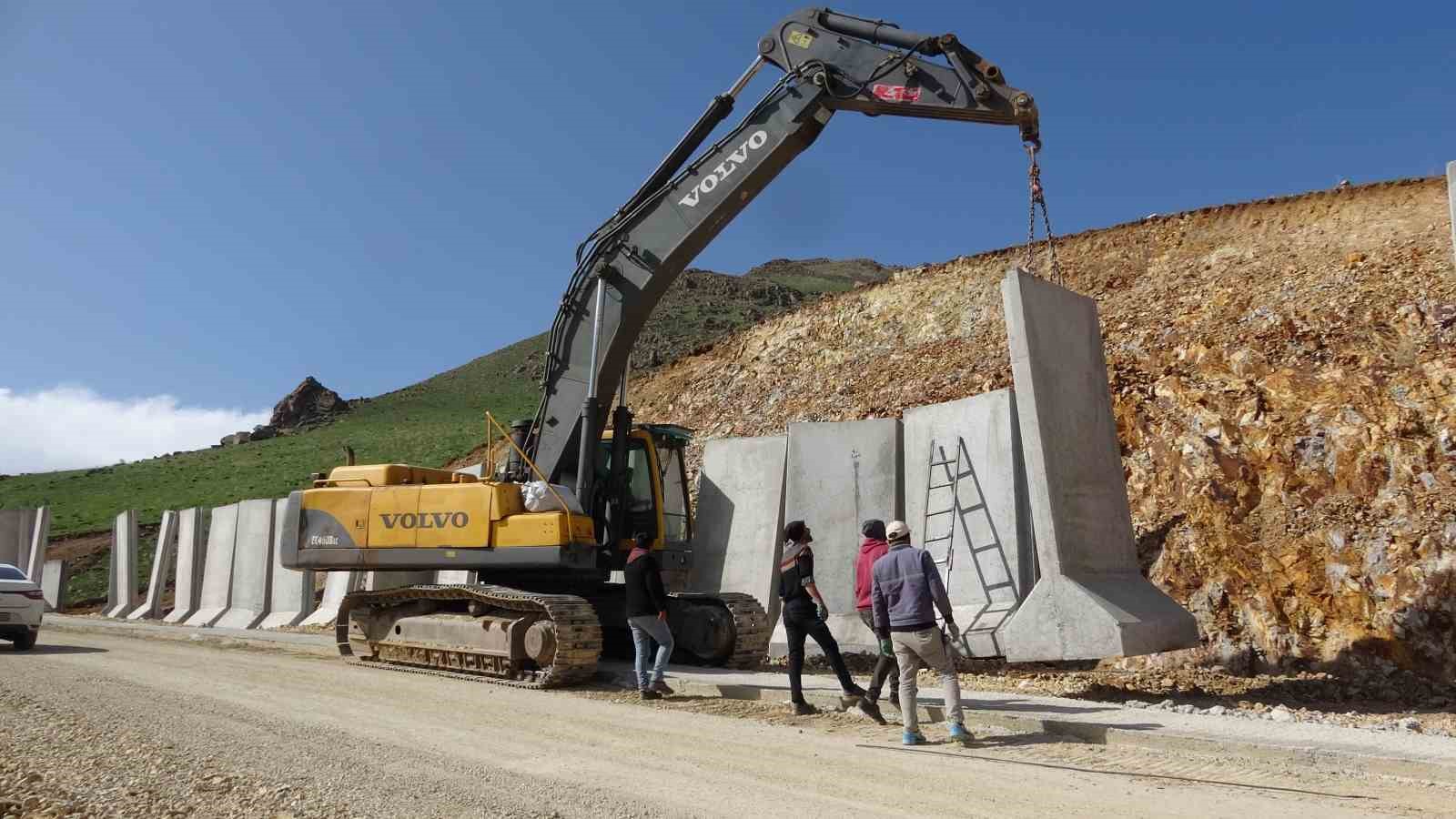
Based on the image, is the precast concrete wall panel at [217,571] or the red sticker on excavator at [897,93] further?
the precast concrete wall panel at [217,571]

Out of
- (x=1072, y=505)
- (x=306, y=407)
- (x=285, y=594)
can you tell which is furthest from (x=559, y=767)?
(x=306, y=407)

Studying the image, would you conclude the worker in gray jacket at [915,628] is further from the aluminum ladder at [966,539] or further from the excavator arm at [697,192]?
the excavator arm at [697,192]

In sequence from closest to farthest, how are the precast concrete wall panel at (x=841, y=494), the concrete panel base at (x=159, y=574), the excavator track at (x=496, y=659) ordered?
the excavator track at (x=496, y=659)
the precast concrete wall panel at (x=841, y=494)
the concrete panel base at (x=159, y=574)

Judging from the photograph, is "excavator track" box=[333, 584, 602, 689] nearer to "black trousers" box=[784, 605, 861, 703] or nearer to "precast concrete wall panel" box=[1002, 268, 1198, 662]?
"black trousers" box=[784, 605, 861, 703]

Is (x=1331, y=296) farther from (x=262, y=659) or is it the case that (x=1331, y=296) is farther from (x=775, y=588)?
(x=262, y=659)

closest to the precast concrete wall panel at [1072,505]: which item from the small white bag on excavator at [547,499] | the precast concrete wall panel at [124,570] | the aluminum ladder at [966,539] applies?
the aluminum ladder at [966,539]

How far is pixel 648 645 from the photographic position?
9.03 metres

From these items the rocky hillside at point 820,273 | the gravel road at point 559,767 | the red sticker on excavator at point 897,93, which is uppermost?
the rocky hillside at point 820,273

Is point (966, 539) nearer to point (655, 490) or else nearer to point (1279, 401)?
point (655, 490)

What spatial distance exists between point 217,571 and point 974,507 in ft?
61.6

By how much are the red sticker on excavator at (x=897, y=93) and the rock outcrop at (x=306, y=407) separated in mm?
74604

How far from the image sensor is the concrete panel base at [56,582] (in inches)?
1204

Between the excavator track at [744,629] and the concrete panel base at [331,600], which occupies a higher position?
the concrete panel base at [331,600]

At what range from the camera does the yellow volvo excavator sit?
9914 mm
